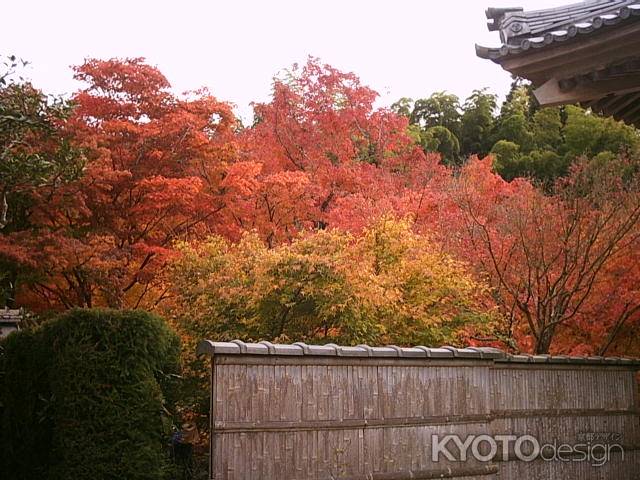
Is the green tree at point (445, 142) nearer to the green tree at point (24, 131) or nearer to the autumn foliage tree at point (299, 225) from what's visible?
the autumn foliage tree at point (299, 225)

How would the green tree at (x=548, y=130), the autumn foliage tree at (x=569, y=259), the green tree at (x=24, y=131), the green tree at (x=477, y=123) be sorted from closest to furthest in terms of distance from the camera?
the green tree at (x=24, y=131) < the autumn foliage tree at (x=569, y=259) < the green tree at (x=548, y=130) < the green tree at (x=477, y=123)

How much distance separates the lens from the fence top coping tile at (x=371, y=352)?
6219 millimetres

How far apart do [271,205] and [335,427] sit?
36.6 ft

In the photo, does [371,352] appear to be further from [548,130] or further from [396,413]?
[548,130]

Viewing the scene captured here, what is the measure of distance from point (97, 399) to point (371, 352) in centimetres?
231

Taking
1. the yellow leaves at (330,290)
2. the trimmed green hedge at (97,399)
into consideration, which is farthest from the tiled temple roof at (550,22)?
the yellow leaves at (330,290)

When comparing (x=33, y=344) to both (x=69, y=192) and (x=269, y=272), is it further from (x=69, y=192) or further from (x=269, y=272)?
(x=69, y=192)

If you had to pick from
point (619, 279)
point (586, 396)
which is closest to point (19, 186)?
point (586, 396)

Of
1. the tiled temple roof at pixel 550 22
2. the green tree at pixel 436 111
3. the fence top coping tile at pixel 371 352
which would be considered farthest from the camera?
the green tree at pixel 436 111

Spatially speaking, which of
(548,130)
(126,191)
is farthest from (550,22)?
(548,130)

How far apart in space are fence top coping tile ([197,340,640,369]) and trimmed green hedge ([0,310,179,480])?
800 mm

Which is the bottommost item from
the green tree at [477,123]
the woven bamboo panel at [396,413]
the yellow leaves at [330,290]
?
the woven bamboo panel at [396,413]

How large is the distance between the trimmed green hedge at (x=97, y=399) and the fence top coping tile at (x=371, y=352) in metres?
0.80

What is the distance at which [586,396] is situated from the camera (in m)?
9.44
